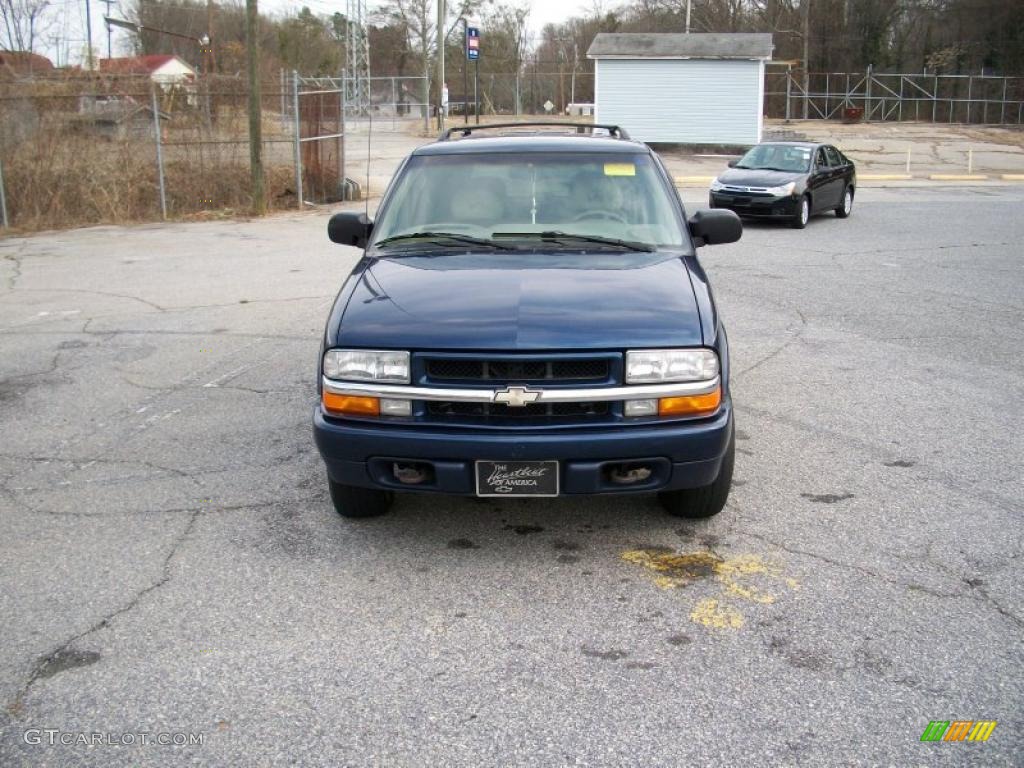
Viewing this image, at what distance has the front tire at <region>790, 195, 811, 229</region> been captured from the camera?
17516 mm

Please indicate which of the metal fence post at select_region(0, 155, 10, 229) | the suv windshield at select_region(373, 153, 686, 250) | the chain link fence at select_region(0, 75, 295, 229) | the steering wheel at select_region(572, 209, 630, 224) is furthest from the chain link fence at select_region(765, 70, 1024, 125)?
the steering wheel at select_region(572, 209, 630, 224)

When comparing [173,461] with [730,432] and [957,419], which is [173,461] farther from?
[957,419]

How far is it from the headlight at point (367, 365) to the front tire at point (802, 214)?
14633 millimetres

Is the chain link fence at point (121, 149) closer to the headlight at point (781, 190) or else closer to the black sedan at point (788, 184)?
the black sedan at point (788, 184)

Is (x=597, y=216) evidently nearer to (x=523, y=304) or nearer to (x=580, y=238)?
(x=580, y=238)

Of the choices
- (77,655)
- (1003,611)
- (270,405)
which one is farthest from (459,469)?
(270,405)

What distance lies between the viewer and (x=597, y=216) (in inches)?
212

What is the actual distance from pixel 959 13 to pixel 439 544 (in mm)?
61596

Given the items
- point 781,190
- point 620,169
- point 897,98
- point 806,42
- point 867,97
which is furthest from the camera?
point 806,42

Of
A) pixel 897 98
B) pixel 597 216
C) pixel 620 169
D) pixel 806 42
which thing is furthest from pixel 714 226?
pixel 806 42

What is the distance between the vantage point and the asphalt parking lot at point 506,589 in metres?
3.18

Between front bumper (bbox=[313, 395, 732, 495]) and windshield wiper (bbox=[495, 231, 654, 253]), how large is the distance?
3.93 ft

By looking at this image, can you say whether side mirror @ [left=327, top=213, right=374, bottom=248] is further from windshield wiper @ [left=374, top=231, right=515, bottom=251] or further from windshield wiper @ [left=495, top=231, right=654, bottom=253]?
windshield wiper @ [left=495, top=231, right=654, bottom=253]

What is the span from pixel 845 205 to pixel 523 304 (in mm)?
16800
